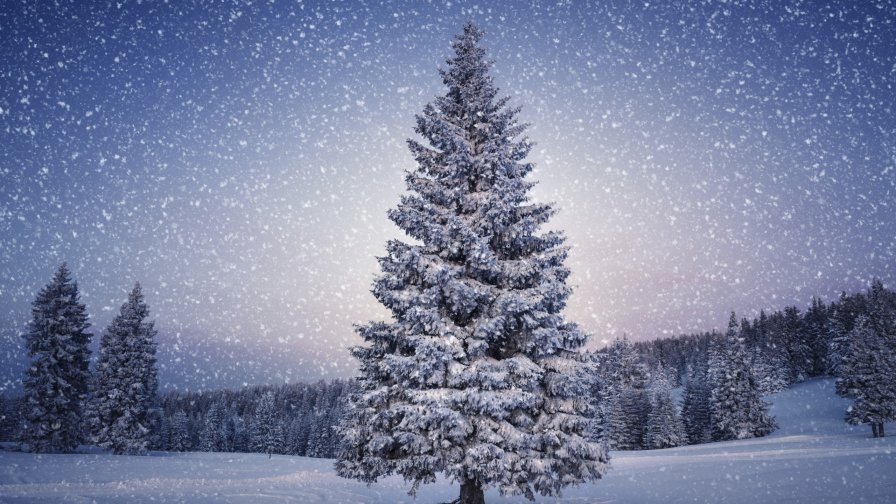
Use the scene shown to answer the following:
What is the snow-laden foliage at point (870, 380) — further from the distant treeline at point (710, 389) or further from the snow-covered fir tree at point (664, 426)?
the snow-covered fir tree at point (664, 426)

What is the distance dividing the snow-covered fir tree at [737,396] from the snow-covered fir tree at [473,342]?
186ft

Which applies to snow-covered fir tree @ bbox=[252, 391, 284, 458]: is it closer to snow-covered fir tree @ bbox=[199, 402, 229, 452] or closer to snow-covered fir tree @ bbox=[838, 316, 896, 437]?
snow-covered fir tree @ bbox=[199, 402, 229, 452]

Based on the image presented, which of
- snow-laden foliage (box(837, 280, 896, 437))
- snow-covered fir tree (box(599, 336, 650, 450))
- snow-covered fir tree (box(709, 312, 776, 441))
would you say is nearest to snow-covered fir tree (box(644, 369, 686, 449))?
snow-covered fir tree (box(599, 336, 650, 450))

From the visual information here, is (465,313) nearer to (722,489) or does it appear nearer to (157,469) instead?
(722,489)

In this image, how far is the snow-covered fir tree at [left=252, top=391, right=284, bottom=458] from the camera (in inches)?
3443

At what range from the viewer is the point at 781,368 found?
325 feet

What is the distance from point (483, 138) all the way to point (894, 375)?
199 ft

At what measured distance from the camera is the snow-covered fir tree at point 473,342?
434 inches

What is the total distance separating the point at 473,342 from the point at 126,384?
38.0 m

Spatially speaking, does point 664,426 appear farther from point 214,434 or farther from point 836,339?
point 214,434

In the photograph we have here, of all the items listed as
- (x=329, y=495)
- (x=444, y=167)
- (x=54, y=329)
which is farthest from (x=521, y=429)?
(x=54, y=329)

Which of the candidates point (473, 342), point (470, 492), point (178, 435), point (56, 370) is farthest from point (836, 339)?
point (178, 435)

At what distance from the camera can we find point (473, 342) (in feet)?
37.3

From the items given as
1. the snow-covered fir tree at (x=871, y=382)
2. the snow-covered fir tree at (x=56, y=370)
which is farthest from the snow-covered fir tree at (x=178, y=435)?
the snow-covered fir tree at (x=871, y=382)
